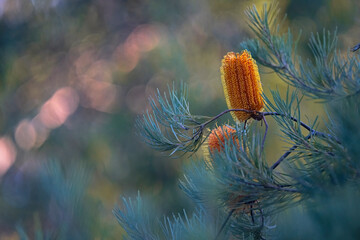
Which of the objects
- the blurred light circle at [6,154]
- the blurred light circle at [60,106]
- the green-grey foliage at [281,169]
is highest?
the blurred light circle at [60,106]

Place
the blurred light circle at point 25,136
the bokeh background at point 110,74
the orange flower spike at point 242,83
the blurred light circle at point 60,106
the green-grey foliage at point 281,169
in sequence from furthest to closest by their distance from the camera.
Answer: the blurred light circle at point 60,106
the blurred light circle at point 25,136
the bokeh background at point 110,74
the orange flower spike at point 242,83
the green-grey foliage at point 281,169

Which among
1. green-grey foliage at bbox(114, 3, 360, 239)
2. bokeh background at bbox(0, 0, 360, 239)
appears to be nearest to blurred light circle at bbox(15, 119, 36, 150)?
bokeh background at bbox(0, 0, 360, 239)

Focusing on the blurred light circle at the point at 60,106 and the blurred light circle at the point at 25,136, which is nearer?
the blurred light circle at the point at 25,136

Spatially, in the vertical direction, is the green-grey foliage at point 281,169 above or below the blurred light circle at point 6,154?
below

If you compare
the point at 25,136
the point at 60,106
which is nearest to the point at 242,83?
the point at 25,136

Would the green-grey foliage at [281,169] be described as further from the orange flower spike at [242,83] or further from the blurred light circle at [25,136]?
the blurred light circle at [25,136]

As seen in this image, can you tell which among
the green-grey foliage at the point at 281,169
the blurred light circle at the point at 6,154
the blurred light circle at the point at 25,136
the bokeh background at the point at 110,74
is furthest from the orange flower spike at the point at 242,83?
→ the blurred light circle at the point at 6,154

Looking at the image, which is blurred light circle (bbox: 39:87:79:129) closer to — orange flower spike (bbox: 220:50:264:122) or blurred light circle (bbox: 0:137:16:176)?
blurred light circle (bbox: 0:137:16:176)
